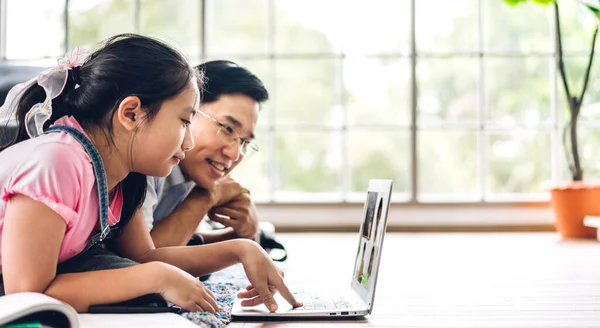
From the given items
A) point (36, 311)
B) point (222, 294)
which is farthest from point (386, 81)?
point (36, 311)

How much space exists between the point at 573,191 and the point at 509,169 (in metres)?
0.92

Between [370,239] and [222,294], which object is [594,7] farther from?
[222,294]

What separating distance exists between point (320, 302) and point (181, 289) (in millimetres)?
433

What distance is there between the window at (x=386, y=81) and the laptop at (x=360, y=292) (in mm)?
3114

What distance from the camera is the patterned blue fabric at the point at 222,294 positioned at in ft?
4.52

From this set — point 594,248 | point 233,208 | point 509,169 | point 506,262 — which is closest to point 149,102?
point 233,208

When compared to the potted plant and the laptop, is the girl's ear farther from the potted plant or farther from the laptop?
the potted plant

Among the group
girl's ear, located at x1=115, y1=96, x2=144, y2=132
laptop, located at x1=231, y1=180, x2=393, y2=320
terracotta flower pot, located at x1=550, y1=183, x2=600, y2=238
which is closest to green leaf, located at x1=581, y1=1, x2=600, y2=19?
terracotta flower pot, located at x1=550, y1=183, x2=600, y2=238

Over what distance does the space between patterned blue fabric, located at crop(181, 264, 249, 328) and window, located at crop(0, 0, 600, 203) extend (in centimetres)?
257

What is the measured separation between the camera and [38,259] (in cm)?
117

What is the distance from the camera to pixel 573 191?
13.2ft

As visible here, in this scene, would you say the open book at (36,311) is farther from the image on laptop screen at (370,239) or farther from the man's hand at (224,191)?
the man's hand at (224,191)

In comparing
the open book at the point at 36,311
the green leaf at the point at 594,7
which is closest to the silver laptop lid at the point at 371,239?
the open book at the point at 36,311

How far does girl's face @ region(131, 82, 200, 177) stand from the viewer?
137 cm
